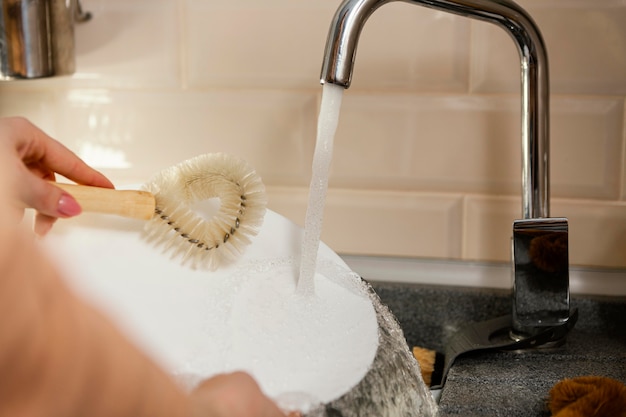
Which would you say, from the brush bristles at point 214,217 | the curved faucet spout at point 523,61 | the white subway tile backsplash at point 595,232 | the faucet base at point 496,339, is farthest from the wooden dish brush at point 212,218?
the white subway tile backsplash at point 595,232

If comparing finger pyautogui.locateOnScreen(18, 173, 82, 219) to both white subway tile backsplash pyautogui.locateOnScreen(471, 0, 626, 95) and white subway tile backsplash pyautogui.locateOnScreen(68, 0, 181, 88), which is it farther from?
white subway tile backsplash pyautogui.locateOnScreen(471, 0, 626, 95)

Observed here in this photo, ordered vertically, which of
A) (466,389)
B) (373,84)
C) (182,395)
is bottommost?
(466,389)

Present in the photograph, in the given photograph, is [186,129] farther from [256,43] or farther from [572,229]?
[572,229]

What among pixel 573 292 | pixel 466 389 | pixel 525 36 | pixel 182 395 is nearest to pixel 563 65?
pixel 525 36

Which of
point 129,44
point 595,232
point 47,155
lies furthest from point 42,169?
point 595,232

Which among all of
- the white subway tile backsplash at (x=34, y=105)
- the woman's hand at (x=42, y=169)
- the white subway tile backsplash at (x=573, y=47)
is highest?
the white subway tile backsplash at (x=573, y=47)

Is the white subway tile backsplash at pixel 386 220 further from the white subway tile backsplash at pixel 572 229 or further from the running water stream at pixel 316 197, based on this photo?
the running water stream at pixel 316 197

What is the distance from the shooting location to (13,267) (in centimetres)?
22

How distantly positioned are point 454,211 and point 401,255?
0.07m

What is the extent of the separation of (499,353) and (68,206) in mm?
388

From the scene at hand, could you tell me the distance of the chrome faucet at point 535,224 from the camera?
26.0 inches

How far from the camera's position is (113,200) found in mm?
602

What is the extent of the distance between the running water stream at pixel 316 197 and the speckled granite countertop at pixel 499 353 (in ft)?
0.47

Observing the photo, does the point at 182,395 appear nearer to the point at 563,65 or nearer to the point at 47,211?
the point at 47,211
